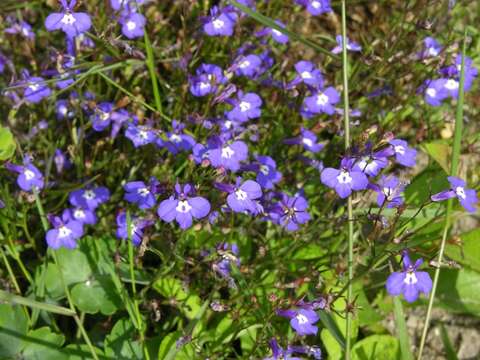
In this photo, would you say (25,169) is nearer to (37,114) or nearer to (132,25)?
(37,114)

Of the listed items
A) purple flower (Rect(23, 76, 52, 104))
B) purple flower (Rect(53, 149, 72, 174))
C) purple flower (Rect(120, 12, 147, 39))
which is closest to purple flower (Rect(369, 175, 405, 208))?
purple flower (Rect(120, 12, 147, 39))

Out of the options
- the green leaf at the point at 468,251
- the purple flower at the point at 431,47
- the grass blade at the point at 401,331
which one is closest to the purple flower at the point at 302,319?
the grass blade at the point at 401,331

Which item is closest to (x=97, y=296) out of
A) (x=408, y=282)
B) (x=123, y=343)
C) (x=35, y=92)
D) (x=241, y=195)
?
(x=123, y=343)

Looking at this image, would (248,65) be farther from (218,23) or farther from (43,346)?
(43,346)

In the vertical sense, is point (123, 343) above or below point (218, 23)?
below

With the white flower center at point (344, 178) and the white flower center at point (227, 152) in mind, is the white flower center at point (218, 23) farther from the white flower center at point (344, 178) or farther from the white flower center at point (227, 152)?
the white flower center at point (344, 178)

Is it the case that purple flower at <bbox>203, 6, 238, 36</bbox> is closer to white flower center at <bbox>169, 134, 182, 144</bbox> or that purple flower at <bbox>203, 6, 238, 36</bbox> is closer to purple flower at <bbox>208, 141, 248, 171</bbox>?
white flower center at <bbox>169, 134, 182, 144</bbox>
